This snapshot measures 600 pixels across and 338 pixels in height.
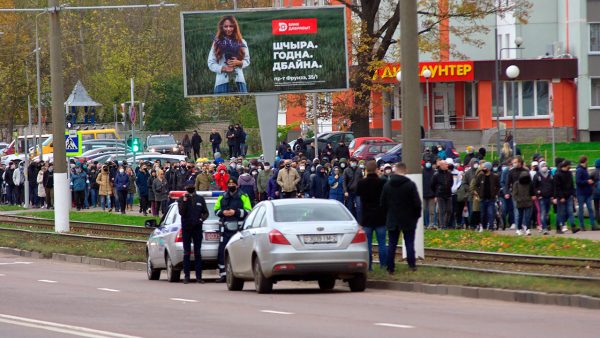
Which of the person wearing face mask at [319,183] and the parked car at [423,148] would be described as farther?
the parked car at [423,148]

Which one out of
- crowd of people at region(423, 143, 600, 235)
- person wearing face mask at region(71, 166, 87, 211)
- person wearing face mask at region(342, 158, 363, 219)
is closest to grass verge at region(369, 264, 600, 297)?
crowd of people at region(423, 143, 600, 235)

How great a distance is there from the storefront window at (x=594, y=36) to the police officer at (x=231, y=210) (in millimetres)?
50234

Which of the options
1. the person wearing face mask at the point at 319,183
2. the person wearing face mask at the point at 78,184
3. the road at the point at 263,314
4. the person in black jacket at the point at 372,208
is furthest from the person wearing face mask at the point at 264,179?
the person in black jacket at the point at 372,208

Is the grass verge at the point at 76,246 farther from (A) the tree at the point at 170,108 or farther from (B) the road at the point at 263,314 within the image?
(A) the tree at the point at 170,108

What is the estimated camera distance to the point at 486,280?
19922 mm

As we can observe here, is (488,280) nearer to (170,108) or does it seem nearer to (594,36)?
(594,36)

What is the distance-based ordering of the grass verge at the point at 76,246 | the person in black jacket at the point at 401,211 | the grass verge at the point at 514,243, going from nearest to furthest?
the person in black jacket at the point at 401,211, the grass verge at the point at 514,243, the grass verge at the point at 76,246

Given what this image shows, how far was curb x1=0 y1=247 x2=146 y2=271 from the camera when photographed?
29750 mm

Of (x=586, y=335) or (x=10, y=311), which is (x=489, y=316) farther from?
(x=10, y=311)

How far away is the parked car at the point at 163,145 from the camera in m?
66.2

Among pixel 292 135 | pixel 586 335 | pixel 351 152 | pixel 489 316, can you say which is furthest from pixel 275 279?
pixel 292 135

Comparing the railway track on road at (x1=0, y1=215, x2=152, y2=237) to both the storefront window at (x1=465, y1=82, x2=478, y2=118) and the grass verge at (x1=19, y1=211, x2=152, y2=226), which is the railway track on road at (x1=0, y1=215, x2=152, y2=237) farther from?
the storefront window at (x1=465, y1=82, x2=478, y2=118)

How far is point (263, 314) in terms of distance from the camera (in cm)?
1703

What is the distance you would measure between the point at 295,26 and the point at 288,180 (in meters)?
5.51
